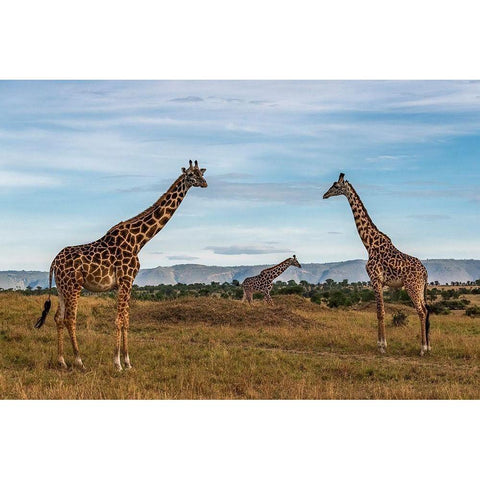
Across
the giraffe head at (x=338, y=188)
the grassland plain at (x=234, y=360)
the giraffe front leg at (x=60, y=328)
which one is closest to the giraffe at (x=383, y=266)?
the giraffe head at (x=338, y=188)

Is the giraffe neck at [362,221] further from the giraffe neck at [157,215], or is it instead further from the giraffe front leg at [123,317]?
the giraffe front leg at [123,317]

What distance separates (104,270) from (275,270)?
19600 millimetres

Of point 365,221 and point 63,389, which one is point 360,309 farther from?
point 63,389

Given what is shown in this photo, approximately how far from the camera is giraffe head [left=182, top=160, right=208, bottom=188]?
48.5 ft

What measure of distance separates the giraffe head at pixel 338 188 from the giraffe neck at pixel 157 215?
5.84 metres

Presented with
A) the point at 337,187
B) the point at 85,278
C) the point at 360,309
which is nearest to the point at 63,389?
the point at 85,278

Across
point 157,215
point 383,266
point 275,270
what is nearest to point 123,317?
point 157,215

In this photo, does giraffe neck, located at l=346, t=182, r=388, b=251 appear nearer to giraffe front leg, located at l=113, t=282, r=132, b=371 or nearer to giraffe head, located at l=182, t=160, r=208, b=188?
giraffe head, located at l=182, t=160, r=208, b=188

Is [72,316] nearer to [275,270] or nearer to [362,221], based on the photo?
[362,221]

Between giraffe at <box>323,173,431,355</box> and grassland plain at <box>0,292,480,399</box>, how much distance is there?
1121 mm

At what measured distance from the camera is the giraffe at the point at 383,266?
1805 cm

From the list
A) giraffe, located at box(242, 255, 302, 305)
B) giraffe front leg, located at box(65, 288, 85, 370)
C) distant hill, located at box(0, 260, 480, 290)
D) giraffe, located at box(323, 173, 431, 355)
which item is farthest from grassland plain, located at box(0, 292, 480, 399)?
distant hill, located at box(0, 260, 480, 290)

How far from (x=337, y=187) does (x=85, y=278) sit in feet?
29.1

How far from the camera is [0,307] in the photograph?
80.6 feet
